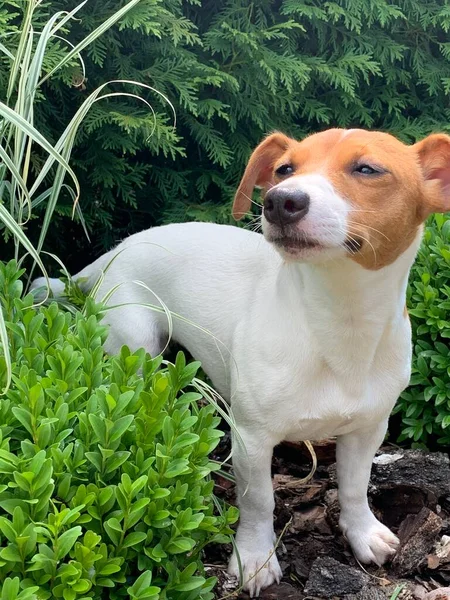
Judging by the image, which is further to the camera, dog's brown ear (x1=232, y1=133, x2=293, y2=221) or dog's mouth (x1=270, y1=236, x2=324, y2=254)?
dog's brown ear (x1=232, y1=133, x2=293, y2=221)

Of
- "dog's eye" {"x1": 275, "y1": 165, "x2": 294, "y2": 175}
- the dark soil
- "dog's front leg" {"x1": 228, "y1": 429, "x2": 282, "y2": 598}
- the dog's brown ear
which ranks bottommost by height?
the dark soil

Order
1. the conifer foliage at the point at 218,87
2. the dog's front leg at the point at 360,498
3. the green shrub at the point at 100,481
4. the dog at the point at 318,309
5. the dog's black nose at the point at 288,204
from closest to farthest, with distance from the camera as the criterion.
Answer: the green shrub at the point at 100,481, the dog's black nose at the point at 288,204, the dog at the point at 318,309, the dog's front leg at the point at 360,498, the conifer foliage at the point at 218,87

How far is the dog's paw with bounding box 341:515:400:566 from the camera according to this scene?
2.79m

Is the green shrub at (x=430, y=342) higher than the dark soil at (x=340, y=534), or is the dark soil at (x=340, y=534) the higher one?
the green shrub at (x=430, y=342)

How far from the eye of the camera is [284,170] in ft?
7.92

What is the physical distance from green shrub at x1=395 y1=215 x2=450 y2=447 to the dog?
23.7 inches

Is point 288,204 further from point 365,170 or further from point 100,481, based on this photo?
point 100,481

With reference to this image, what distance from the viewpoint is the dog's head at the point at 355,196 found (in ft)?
6.76

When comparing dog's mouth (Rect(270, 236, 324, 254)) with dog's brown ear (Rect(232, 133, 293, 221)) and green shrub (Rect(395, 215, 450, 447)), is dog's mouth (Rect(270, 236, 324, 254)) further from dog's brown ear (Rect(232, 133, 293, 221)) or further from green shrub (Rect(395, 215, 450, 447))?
green shrub (Rect(395, 215, 450, 447))

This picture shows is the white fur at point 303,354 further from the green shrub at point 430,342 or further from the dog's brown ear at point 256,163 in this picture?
the green shrub at point 430,342

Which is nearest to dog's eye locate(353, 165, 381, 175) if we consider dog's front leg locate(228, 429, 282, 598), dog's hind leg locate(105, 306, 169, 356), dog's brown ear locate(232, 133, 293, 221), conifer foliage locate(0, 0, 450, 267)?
dog's brown ear locate(232, 133, 293, 221)

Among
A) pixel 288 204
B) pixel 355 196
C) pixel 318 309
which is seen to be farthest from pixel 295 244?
pixel 318 309

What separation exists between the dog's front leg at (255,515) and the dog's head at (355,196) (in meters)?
0.76

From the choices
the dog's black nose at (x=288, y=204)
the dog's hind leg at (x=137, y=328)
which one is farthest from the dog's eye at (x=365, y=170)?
the dog's hind leg at (x=137, y=328)
